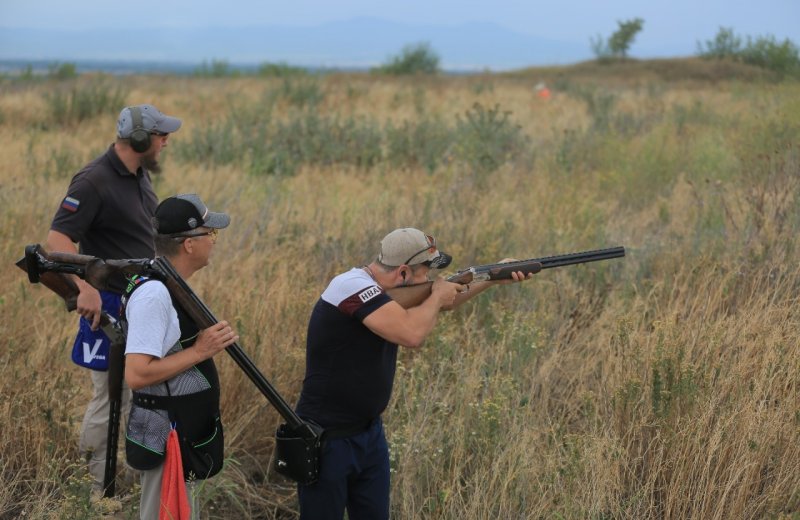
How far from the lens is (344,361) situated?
3.31m

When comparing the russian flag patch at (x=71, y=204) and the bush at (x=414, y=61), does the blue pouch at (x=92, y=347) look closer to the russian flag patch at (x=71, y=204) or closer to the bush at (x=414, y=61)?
the russian flag patch at (x=71, y=204)

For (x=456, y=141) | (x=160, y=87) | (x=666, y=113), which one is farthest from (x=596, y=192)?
(x=160, y=87)

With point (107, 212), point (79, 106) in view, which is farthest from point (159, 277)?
point (79, 106)

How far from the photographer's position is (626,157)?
34.8ft

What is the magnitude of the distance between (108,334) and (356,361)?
1.24 m

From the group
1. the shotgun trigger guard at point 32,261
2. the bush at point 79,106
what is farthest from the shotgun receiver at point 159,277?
the bush at point 79,106

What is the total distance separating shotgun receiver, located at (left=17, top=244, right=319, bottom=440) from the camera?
3031mm

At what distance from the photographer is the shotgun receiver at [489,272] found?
344 cm

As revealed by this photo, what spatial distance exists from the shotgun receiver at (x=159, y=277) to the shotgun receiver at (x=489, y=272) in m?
0.61

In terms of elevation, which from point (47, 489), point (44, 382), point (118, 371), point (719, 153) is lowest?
point (47, 489)

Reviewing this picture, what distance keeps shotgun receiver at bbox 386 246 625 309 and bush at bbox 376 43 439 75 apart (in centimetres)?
4630

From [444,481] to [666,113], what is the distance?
537 inches

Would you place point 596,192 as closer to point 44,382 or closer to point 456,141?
point 456,141

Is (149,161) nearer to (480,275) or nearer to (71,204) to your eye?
(71,204)
